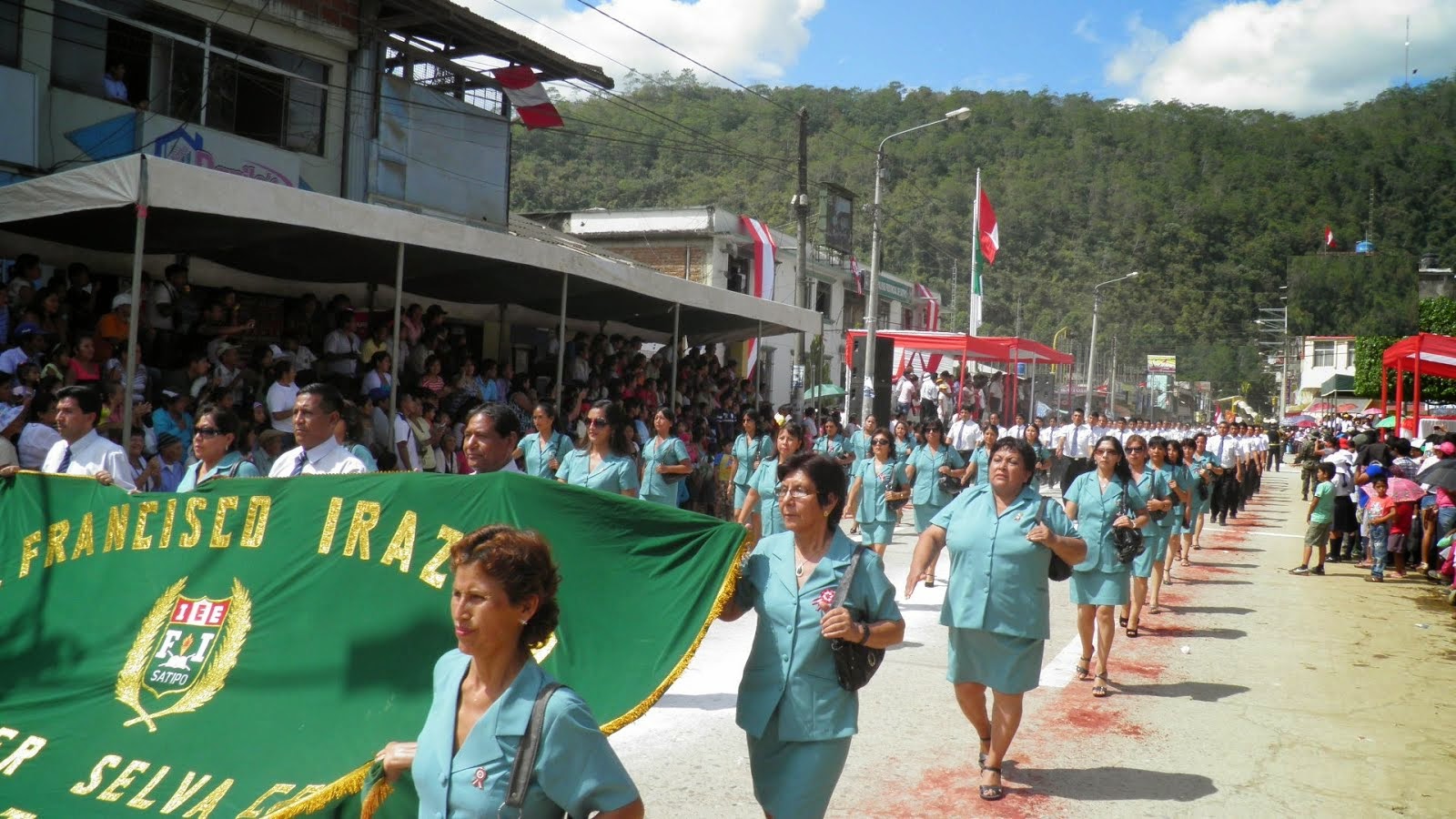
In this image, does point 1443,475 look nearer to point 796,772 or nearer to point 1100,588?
point 1100,588

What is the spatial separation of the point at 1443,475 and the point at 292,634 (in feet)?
49.2

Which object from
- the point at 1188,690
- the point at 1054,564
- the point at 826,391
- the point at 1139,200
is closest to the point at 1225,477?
the point at 826,391

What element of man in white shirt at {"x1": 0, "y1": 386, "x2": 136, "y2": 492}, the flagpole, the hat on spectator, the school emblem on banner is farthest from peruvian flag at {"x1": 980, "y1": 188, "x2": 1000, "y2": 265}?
the school emblem on banner

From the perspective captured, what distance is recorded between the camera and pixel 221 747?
13.6ft

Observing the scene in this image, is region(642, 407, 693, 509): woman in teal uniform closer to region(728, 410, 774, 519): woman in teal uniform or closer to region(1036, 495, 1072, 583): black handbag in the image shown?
region(728, 410, 774, 519): woman in teal uniform

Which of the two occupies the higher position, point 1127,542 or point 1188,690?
point 1127,542

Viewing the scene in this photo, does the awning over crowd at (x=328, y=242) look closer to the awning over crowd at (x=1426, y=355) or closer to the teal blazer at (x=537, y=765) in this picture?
the teal blazer at (x=537, y=765)

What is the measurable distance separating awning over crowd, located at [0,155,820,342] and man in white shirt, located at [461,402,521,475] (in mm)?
4361

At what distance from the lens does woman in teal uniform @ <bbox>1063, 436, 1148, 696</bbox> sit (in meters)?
8.00

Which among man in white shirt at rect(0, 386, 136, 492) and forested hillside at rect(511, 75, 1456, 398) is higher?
forested hillside at rect(511, 75, 1456, 398)

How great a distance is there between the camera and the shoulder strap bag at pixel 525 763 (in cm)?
260

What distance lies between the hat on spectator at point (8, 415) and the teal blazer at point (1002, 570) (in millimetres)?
A: 6853

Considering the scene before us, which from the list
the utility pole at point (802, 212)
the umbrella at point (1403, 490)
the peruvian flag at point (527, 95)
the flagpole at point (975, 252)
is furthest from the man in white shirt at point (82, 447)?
the flagpole at point (975, 252)

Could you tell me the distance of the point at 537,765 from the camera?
2.62 meters
